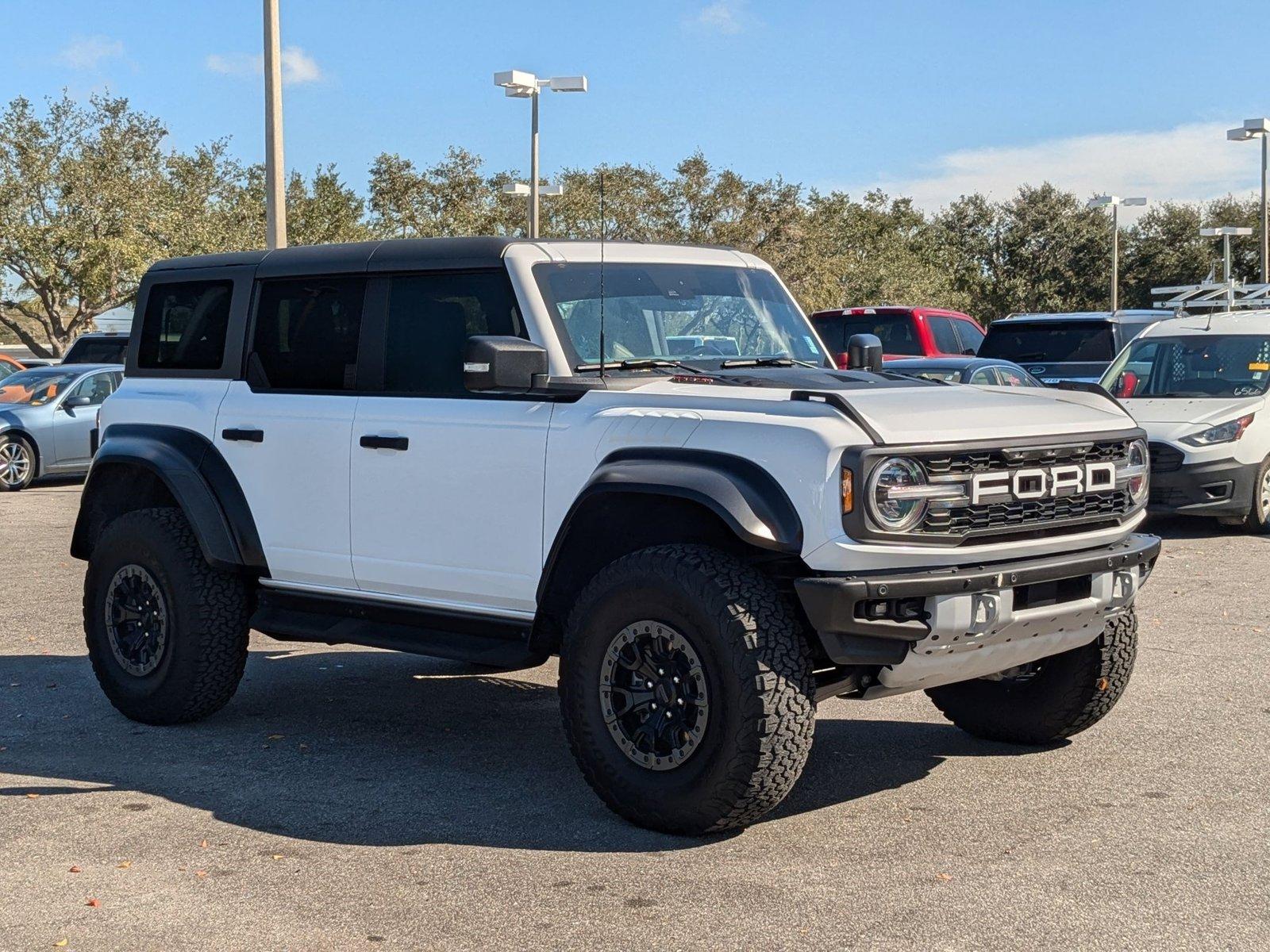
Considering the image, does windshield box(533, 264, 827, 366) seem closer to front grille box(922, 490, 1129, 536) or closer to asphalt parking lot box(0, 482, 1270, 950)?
front grille box(922, 490, 1129, 536)

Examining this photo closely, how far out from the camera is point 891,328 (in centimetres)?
1967

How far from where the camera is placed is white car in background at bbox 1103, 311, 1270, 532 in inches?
516

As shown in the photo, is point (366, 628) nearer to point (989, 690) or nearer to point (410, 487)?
point (410, 487)

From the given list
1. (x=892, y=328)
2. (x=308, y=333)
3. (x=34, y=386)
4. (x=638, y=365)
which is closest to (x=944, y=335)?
(x=892, y=328)

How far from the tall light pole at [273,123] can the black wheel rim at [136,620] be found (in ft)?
33.7

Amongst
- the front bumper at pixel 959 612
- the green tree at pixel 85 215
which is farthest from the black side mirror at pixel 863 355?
the green tree at pixel 85 215

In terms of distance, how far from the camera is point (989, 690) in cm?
642

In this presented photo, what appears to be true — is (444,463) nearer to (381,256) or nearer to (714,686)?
(381,256)

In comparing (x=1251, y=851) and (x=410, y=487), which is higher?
(x=410, y=487)

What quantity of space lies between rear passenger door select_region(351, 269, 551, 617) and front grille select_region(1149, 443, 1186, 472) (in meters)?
8.50

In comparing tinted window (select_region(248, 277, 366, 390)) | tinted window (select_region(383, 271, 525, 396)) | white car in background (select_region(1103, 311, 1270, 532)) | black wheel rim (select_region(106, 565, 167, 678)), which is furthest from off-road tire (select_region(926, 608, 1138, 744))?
white car in background (select_region(1103, 311, 1270, 532))

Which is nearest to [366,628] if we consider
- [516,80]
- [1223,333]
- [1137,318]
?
[1223,333]

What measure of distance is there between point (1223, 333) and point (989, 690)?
896 cm

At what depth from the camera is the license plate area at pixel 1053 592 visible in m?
5.12
